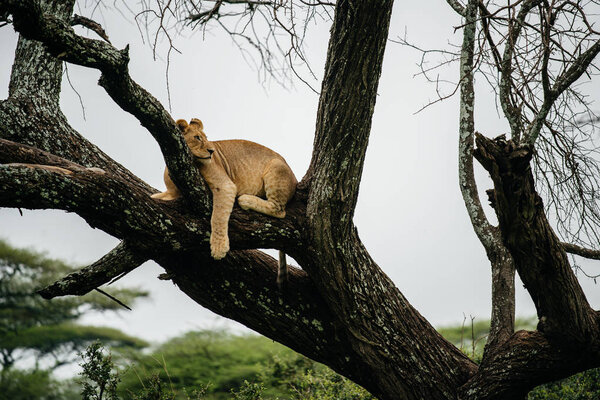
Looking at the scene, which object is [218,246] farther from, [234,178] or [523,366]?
[523,366]

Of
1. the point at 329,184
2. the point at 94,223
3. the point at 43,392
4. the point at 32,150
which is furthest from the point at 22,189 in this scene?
the point at 43,392

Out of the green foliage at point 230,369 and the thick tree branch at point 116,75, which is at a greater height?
the thick tree branch at point 116,75

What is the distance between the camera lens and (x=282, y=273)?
4.01 metres

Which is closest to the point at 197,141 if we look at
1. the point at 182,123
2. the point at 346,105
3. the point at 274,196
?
the point at 182,123

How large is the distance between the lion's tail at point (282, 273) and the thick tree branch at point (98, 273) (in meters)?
1.01

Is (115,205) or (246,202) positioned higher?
(246,202)

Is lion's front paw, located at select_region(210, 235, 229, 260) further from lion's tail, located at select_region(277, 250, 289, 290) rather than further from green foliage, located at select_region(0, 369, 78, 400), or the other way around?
green foliage, located at select_region(0, 369, 78, 400)

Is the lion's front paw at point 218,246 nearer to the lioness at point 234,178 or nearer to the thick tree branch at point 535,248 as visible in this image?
the lioness at point 234,178

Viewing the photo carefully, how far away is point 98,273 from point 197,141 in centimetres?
108

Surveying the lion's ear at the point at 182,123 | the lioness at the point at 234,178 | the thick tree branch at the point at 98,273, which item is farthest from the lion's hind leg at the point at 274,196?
the thick tree branch at the point at 98,273

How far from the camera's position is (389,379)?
12.6ft

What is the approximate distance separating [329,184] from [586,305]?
184 centimetres

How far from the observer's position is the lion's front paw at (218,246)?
11.2ft

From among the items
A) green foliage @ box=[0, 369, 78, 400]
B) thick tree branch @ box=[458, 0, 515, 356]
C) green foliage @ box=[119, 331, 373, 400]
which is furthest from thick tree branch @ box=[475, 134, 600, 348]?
green foliage @ box=[0, 369, 78, 400]
